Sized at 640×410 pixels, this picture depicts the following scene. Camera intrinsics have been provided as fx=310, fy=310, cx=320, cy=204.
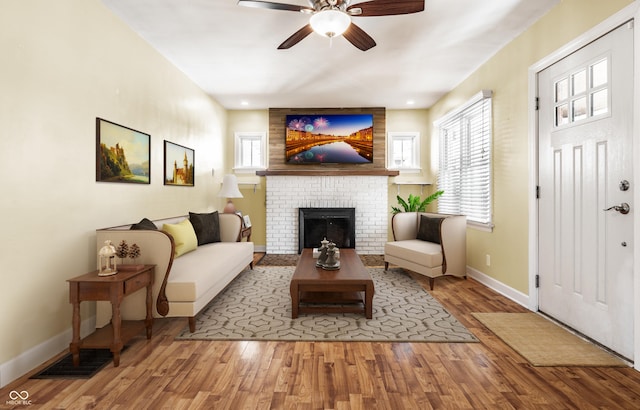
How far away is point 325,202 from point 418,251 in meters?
2.51

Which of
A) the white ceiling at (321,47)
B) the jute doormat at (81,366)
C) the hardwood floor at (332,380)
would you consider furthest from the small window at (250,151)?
the jute doormat at (81,366)

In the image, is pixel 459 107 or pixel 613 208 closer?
pixel 613 208

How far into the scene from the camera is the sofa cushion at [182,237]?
3.25 meters

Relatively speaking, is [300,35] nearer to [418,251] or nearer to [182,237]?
[182,237]

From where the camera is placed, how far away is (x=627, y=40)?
2.12 meters

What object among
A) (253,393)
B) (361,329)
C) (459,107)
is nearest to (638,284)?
(361,329)

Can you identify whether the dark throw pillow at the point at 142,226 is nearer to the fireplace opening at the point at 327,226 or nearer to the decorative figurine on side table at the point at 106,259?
the decorative figurine on side table at the point at 106,259

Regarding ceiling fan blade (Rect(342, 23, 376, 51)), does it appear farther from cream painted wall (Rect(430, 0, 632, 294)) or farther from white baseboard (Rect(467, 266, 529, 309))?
white baseboard (Rect(467, 266, 529, 309))

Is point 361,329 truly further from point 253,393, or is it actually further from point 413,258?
point 413,258

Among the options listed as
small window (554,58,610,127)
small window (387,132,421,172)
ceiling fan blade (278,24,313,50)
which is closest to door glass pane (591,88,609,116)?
small window (554,58,610,127)

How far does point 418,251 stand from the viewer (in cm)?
387

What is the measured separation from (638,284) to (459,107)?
127 inches

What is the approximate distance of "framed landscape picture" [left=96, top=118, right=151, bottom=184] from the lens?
2.68 m
